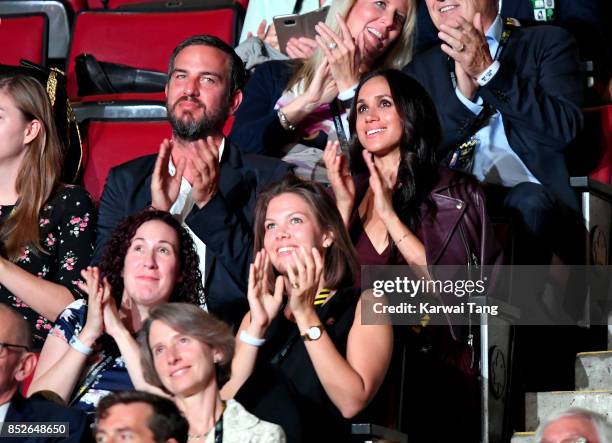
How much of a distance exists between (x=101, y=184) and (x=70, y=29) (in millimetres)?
1174

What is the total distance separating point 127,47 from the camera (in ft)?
15.6

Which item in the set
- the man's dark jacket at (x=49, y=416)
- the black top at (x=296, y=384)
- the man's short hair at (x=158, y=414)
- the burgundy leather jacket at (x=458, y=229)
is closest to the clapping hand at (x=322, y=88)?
the burgundy leather jacket at (x=458, y=229)

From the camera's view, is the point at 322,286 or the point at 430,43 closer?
the point at 322,286

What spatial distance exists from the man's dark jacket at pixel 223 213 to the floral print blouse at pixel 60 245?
1.9 inches

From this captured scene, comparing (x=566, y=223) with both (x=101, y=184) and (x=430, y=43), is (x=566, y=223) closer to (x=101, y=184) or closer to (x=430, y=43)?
(x=430, y=43)

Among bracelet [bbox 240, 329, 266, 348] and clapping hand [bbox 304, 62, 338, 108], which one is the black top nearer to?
bracelet [bbox 240, 329, 266, 348]

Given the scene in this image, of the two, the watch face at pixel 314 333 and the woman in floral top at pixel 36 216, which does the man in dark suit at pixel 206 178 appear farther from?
the watch face at pixel 314 333

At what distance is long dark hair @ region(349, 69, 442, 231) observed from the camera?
A: 10.8 ft

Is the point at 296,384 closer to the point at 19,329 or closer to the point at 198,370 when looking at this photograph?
the point at 198,370

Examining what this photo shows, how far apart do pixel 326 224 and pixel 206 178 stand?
0.40 m

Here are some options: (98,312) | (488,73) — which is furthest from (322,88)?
(98,312)

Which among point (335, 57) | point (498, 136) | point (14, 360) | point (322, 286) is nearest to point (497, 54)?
point (498, 136)

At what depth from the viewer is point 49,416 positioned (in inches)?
103

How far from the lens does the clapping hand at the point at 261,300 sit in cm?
277
